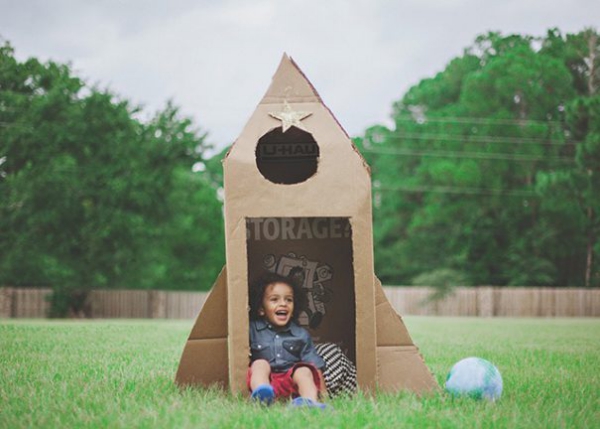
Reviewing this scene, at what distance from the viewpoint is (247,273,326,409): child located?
4.89 m

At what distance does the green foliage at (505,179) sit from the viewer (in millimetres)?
35656

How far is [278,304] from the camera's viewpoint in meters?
5.65

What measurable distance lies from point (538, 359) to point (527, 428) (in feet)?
15.5

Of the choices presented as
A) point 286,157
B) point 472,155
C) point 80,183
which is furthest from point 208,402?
point 472,155

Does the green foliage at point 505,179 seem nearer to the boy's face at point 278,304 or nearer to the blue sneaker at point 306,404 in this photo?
the boy's face at point 278,304

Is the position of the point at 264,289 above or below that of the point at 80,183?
below

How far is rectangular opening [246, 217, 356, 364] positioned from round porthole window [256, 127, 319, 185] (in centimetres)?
37

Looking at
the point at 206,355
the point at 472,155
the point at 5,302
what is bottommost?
the point at 5,302

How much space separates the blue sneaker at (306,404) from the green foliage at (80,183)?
23890mm

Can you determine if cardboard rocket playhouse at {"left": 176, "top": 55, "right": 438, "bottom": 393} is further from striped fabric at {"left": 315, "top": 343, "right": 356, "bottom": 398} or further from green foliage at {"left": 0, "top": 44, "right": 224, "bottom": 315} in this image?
green foliage at {"left": 0, "top": 44, "right": 224, "bottom": 315}

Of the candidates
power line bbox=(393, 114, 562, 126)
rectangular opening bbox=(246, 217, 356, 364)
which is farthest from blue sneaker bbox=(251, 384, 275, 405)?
power line bbox=(393, 114, 562, 126)

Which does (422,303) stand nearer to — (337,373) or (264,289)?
(264,289)

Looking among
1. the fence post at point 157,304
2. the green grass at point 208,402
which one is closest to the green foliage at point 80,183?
the fence post at point 157,304

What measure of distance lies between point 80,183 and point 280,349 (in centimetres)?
2539
